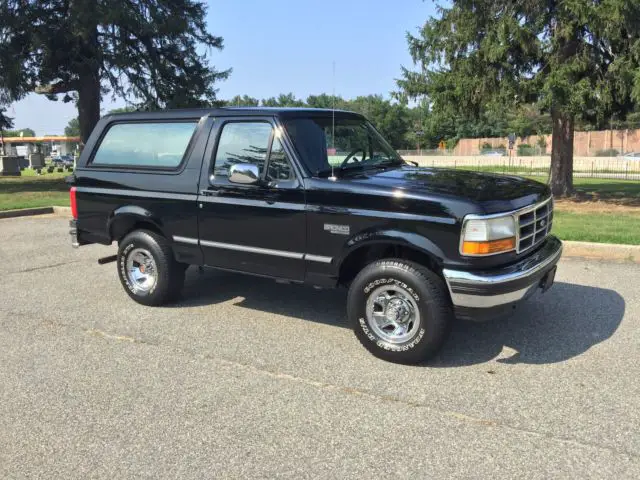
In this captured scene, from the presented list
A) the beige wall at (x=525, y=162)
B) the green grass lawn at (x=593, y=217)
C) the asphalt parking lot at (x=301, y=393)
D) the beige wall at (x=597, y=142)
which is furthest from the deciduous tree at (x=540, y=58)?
the beige wall at (x=597, y=142)

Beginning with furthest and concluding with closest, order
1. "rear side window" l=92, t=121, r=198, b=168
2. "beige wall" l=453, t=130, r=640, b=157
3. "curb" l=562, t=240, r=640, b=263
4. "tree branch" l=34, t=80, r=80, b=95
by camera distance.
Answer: "beige wall" l=453, t=130, r=640, b=157 → "tree branch" l=34, t=80, r=80, b=95 → "curb" l=562, t=240, r=640, b=263 → "rear side window" l=92, t=121, r=198, b=168

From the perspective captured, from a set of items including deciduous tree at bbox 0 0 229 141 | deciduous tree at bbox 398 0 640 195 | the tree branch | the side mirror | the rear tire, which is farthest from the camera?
the tree branch

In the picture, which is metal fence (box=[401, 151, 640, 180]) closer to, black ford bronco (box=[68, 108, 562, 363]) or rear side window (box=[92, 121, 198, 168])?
rear side window (box=[92, 121, 198, 168])

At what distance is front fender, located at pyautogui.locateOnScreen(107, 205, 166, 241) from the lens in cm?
569

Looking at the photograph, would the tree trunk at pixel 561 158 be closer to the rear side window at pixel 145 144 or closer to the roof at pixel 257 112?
the roof at pixel 257 112

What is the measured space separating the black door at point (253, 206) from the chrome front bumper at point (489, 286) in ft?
4.46

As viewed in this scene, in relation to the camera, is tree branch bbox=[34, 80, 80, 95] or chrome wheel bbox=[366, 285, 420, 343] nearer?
chrome wheel bbox=[366, 285, 420, 343]

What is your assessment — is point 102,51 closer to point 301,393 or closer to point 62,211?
point 62,211

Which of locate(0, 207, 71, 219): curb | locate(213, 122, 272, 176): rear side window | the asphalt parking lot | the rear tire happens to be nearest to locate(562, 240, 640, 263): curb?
the asphalt parking lot

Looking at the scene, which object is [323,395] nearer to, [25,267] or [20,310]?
[20,310]

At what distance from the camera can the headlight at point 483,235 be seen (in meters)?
4.00

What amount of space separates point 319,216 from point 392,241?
26.8 inches

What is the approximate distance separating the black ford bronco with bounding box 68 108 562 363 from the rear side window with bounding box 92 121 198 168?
2cm

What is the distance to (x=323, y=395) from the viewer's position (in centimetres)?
388
